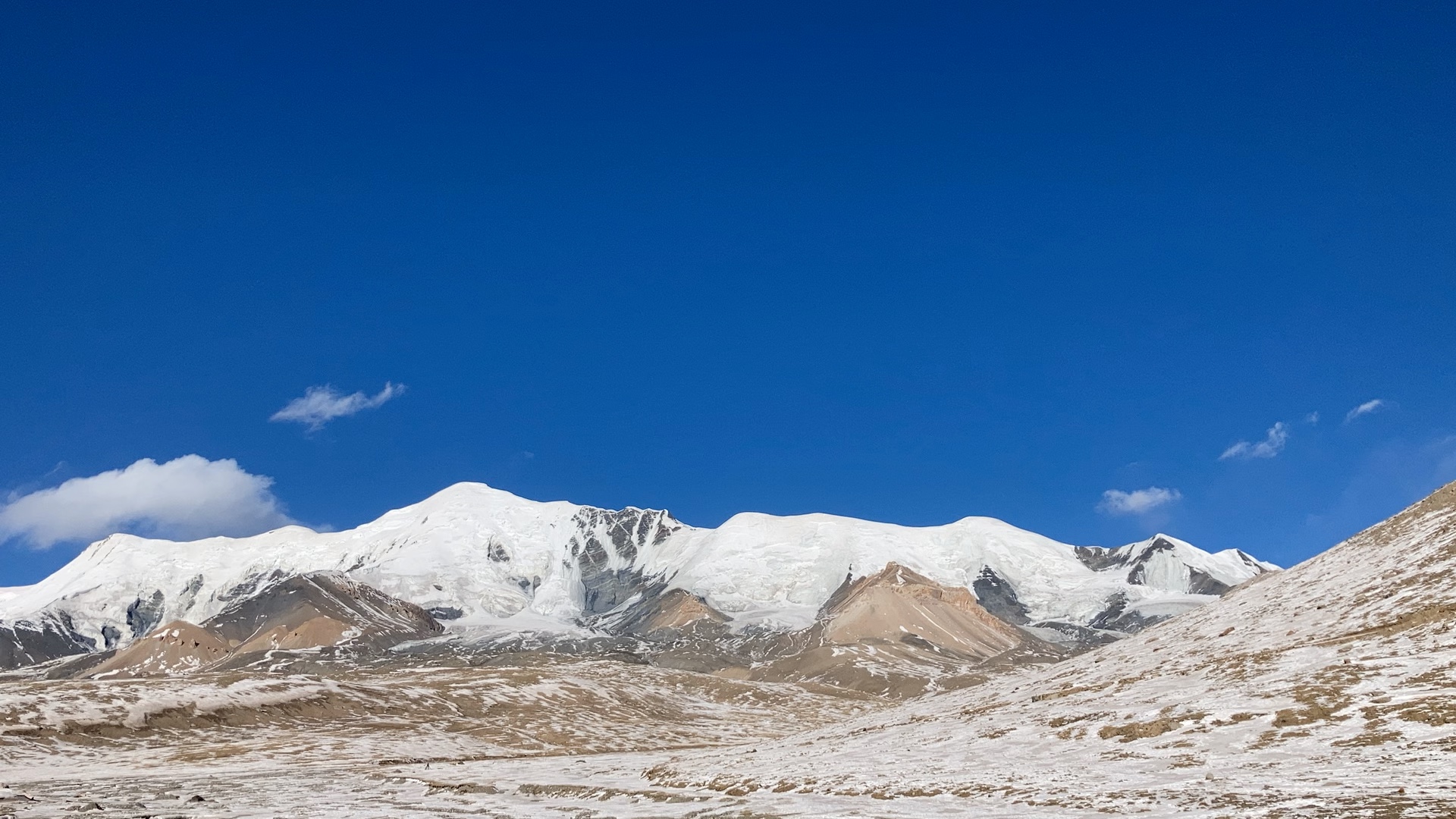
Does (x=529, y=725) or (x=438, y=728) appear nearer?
(x=438, y=728)

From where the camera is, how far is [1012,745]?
5525 centimetres

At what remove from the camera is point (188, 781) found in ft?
248

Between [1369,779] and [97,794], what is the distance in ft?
218

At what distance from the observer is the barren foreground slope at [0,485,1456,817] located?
119 ft

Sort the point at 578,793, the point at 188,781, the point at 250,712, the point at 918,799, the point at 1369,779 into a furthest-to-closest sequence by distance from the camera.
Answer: the point at 250,712
the point at 188,781
the point at 578,793
the point at 918,799
the point at 1369,779

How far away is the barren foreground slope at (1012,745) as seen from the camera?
36.3 m

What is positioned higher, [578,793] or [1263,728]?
[1263,728]

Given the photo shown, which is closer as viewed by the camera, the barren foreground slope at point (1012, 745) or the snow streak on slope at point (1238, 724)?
the snow streak on slope at point (1238, 724)

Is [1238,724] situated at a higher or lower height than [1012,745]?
higher

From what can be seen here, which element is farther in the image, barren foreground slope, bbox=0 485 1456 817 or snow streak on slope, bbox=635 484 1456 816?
barren foreground slope, bbox=0 485 1456 817

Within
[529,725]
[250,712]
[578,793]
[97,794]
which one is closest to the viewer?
[578,793]

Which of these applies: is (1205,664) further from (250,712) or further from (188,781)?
(250,712)

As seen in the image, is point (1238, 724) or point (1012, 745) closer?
point (1238, 724)

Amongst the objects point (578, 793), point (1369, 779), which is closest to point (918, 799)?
point (1369, 779)
